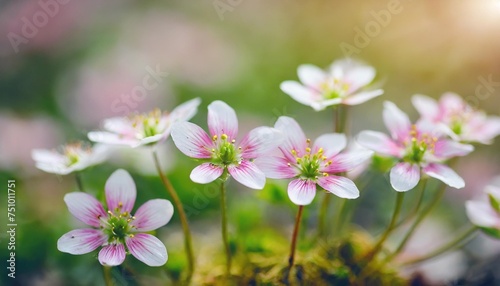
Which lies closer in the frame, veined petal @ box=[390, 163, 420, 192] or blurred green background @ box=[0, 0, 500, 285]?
veined petal @ box=[390, 163, 420, 192]

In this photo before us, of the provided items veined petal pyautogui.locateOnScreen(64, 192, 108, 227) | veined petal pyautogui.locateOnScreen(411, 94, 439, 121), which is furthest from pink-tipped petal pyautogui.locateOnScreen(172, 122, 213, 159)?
veined petal pyautogui.locateOnScreen(411, 94, 439, 121)

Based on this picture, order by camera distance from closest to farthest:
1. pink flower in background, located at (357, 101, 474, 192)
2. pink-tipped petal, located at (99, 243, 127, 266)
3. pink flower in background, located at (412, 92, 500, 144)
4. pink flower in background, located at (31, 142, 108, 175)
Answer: pink-tipped petal, located at (99, 243, 127, 266)
pink flower in background, located at (357, 101, 474, 192)
pink flower in background, located at (31, 142, 108, 175)
pink flower in background, located at (412, 92, 500, 144)

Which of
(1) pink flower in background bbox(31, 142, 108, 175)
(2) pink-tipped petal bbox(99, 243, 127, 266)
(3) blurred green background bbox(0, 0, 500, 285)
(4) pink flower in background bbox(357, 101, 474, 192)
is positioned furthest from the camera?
(3) blurred green background bbox(0, 0, 500, 285)

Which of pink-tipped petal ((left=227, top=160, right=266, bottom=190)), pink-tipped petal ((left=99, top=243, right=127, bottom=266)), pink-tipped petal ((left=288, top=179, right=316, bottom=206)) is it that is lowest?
pink-tipped petal ((left=99, top=243, right=127, bottom=266))

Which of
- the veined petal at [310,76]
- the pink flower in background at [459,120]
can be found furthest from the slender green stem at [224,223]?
the pink flower in background at [459,120]

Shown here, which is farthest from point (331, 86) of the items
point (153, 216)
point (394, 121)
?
point (153, 216)

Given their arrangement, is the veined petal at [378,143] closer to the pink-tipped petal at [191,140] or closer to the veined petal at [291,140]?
the veined petal at [291,140]

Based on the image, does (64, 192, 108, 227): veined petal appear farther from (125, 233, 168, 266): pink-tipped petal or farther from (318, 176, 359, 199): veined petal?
(318, 176, 359, 199): veined petal
